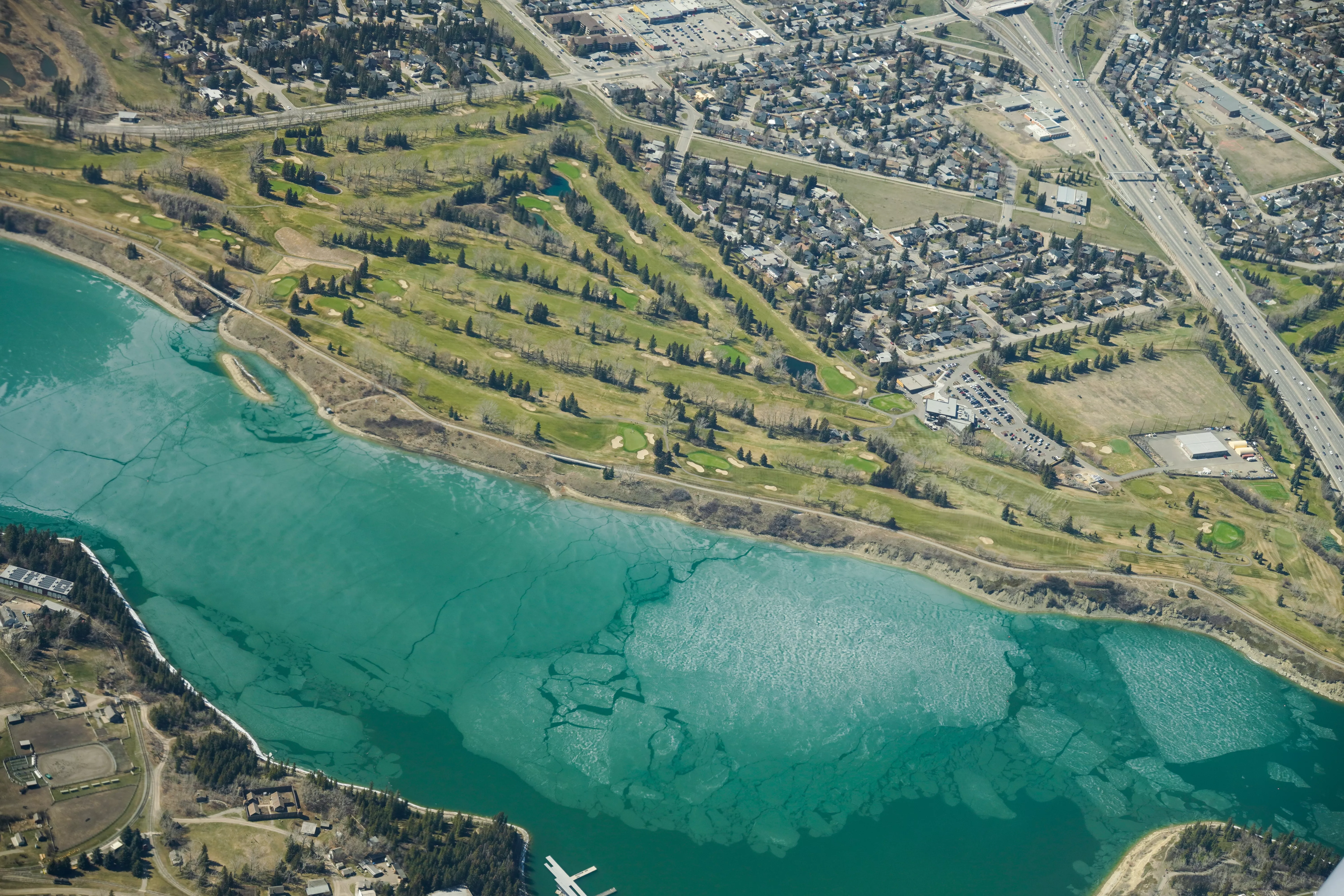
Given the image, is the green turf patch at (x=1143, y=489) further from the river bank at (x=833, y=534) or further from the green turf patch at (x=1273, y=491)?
the river bank at (x=833, y=534)

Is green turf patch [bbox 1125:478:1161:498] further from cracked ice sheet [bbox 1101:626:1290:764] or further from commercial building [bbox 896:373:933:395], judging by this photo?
commercial building [bbox 896:373:933:395]

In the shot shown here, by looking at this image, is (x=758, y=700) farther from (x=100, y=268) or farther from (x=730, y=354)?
(x=100, y=268)

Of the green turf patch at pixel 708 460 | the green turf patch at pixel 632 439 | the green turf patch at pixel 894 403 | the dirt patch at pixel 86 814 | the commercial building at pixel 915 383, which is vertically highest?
the commercial building at pixel 915 383

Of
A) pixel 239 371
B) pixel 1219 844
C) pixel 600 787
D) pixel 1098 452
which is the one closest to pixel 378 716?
pixel 600 787

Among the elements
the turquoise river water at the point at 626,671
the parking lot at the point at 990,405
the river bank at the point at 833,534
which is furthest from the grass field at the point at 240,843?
the parking lot at the point at 990,405

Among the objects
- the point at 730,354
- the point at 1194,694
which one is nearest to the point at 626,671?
the point at 730,354

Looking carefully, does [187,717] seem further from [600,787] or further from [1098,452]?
[1098,452]
